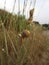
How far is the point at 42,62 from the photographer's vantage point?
7.70 ft

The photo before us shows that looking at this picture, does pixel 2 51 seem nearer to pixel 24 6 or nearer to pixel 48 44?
pixel 24 6

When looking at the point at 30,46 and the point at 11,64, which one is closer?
the point at 11,64

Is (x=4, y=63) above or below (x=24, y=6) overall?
below

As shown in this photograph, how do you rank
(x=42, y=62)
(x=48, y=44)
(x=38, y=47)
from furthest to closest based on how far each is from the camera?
1. (x=48, y=44)
2. (x=38, y=47)
3. (x=42, y=62)

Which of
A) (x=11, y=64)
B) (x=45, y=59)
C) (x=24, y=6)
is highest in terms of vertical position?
(x=24, y=6)

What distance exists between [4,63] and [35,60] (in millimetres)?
440

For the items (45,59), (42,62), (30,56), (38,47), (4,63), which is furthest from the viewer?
(38,47)

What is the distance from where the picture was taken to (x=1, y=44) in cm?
232

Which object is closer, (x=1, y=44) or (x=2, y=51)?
(x=2, y=51)

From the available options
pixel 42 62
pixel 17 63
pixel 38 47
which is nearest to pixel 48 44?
pixel 38 47

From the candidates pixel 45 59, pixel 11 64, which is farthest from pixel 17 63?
pixel 45 59

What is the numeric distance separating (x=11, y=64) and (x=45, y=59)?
68cm

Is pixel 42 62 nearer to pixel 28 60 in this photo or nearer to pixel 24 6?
pixel 28 60

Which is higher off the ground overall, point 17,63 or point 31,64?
point 17,63
